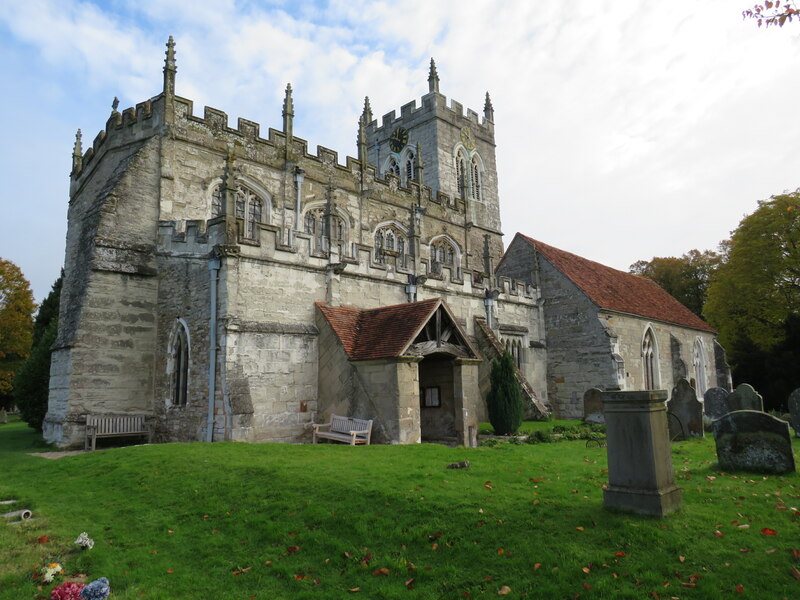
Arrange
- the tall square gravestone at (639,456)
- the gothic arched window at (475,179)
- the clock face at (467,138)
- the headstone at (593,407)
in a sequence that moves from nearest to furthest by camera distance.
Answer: the tall square gravestone at (639,456), the headstone at (593,407), the gothic arched window at (475,179), the clock face at (467,138)

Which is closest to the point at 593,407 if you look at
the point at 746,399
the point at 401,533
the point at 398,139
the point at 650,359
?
the point at 746,399

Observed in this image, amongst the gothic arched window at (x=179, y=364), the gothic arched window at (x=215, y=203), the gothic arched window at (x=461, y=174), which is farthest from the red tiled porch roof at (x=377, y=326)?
the gothic arched window at (x=461, y=174)

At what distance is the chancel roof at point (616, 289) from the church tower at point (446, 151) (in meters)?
6.02

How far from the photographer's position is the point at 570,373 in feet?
74.9

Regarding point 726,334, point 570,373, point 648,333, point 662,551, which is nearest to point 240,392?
point 662,551

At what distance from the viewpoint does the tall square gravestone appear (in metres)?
6.26

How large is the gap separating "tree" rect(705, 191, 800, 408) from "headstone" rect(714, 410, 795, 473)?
2239 cm

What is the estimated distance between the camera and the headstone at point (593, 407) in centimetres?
1812

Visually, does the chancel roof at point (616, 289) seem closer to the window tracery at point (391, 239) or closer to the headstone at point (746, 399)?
the window tracery at point (391, 239)

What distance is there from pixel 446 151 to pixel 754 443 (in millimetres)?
28100

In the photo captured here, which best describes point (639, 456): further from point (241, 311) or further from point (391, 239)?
point (391, 239)

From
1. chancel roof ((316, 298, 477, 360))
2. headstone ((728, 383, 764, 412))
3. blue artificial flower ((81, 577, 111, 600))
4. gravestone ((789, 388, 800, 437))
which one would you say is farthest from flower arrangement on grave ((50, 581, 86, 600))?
gravestone ((789, 388, 800, 437))

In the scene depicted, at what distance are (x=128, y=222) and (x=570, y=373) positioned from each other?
17.6m

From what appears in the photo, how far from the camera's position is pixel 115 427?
48.3 ft
